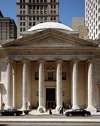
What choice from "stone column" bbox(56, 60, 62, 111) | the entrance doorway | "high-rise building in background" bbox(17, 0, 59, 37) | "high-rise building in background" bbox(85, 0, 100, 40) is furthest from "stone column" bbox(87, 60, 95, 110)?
"high-rise building in background" bbox(17, 0, 59, 37)

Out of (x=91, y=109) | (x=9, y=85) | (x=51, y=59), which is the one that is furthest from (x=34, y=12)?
(x=91, y=109)

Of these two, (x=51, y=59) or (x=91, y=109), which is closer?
(x=91, y=109)

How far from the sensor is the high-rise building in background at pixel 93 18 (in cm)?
11193

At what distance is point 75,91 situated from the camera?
6122 cm

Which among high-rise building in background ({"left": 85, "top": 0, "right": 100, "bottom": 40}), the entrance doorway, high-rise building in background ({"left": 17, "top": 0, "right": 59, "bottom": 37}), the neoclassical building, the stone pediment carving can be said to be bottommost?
Answer: the entrance doorway

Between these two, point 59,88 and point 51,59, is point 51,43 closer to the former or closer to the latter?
point 51,59

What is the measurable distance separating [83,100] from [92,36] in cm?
6006

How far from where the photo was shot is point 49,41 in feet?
205

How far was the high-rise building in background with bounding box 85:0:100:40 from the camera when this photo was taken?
11193 cm

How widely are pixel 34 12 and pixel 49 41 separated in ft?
336

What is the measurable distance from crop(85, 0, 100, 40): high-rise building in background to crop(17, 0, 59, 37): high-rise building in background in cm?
2650

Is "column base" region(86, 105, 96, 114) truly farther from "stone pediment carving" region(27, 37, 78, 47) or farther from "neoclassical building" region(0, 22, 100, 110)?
"stone pediment carving" region(27, 37, 78, 47)

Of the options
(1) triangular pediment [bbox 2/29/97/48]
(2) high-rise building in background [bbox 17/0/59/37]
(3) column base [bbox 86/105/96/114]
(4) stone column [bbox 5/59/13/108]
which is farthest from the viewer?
(2) high-rise building in background [bbox 17/0/59/37]

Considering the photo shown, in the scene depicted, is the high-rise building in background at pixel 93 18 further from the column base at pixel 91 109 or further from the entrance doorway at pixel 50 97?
the column base at pixel 91 109
